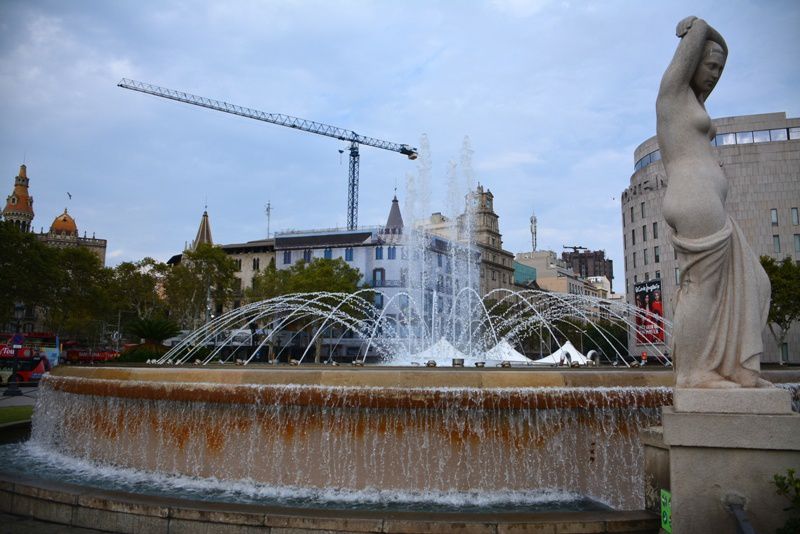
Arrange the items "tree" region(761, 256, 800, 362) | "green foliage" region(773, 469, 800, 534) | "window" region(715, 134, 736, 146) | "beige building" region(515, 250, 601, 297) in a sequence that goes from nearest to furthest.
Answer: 1. "green foliage" region(773, 469, 800, 534)
2. "tree" region(761, 256, 800, 362)
3. "window" region(715, 134, 736, 146)
4. "beige building" region(515, 250, 601, 297)

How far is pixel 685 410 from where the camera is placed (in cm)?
534

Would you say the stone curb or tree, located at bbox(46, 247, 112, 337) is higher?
tree, located at bbox(46, 247, 112, 337)

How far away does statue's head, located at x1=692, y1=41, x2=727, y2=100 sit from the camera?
20.1 feet

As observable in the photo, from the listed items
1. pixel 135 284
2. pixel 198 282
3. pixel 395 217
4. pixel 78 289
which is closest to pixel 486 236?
pixel 395 217

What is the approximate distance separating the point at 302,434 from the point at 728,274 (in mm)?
5827

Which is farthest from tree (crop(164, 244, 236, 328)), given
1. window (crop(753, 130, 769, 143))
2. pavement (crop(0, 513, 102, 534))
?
pavement (crop(0, 513, 102, 534))

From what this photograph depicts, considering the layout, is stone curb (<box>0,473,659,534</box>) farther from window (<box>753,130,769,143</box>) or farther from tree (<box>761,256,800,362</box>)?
window (<box>753,130,769,143</box>)

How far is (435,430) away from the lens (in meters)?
8.29

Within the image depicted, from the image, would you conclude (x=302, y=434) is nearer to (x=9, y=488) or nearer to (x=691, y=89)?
(x=9, y=488)

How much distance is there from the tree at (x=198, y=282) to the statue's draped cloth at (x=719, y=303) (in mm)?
61077

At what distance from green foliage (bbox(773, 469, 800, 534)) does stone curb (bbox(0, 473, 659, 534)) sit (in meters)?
1.05

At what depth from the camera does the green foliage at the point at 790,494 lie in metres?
4.64

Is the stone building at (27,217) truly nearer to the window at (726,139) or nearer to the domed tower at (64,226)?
the domed tower at (64,226)

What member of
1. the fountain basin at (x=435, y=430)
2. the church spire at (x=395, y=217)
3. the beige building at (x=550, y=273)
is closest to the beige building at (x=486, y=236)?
the church spire at (x=395, y=217)
